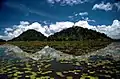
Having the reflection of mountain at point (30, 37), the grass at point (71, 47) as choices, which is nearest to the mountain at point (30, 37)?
the reflection of mountain at point (30, 37)

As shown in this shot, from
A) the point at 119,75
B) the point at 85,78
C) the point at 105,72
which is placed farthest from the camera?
the point at 105,72

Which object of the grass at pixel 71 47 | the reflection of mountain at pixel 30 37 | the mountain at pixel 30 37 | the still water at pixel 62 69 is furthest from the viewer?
the reflection of mountain at pixel 30 37

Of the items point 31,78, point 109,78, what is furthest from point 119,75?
point 31,78

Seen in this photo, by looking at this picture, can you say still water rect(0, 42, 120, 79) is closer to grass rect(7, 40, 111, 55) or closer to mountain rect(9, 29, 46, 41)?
grass rect(7, 40, 111, 55)

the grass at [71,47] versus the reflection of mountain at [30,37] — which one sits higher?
the reflection of mountain at [30,37]

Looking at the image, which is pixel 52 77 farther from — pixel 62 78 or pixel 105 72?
pixel 105 72

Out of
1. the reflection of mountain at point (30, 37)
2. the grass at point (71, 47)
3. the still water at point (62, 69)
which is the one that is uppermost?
the reflection of mountain at point (30, 37)

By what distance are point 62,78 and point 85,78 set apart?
1.64 ft

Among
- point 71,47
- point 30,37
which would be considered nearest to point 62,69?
point 71,47

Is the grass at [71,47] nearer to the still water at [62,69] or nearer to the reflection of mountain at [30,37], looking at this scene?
the still water at [62,69]

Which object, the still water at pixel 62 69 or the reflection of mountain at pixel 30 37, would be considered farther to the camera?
the reflection of mountain at pixel 30 37

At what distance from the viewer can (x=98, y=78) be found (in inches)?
161

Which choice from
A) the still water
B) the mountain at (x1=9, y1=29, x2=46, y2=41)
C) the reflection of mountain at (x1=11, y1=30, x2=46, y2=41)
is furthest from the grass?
the reflection of mountain at (x1=11, y1=30, x2=46, y2=41)

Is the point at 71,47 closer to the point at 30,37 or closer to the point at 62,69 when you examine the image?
the point at 62,69
